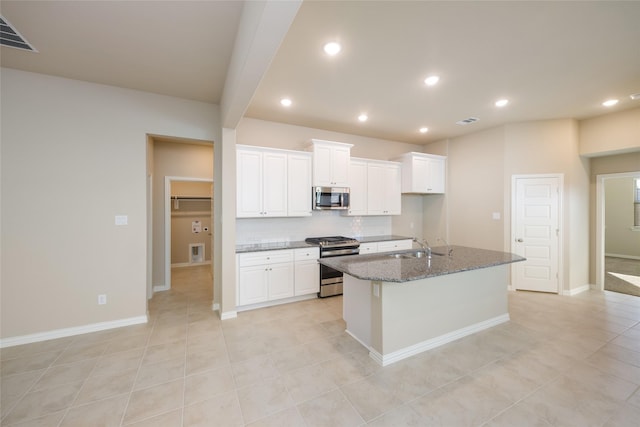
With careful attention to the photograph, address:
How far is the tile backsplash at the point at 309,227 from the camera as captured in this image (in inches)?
164

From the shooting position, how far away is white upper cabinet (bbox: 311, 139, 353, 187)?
14.0 ft

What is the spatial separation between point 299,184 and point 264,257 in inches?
51.7

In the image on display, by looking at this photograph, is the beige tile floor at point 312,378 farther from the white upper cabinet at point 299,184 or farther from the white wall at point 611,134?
the white wall at point 611,134

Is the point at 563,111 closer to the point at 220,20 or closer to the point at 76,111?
the point at 220,20

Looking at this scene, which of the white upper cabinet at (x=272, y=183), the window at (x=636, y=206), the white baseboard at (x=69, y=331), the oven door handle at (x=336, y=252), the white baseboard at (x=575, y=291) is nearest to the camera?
the white baseboard at (x=69, y=331)

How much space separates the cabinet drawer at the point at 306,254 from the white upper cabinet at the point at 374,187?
110cm

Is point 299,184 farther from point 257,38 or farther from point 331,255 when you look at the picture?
point 257,38

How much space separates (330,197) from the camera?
4445 millimetres

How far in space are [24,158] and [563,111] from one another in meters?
7.22

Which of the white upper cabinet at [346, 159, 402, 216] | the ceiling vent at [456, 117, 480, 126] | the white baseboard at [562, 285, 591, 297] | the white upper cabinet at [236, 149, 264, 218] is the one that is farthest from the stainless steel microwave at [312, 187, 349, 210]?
the white baseboard at [562, 285, 591, 297]

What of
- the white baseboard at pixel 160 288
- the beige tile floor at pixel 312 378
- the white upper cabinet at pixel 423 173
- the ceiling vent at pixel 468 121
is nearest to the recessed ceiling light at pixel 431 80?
the ceiling vent at pixel 468 121

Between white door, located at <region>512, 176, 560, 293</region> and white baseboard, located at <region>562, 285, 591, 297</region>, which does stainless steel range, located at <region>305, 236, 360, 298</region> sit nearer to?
white door, located at <region>512, 176, 560, 293</region>

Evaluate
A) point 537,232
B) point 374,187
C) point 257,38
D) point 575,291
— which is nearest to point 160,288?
point 374,187

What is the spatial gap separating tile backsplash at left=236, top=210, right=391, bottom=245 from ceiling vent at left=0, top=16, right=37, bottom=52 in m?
2.82
